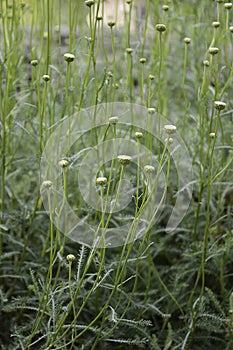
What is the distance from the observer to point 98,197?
1.35 meters

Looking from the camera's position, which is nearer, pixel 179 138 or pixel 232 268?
Answer: pixel 179 138

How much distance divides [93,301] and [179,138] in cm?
44

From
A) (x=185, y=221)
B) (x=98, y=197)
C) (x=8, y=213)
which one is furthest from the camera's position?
(x=185, y=221)

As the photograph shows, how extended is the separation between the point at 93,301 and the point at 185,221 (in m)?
0.32

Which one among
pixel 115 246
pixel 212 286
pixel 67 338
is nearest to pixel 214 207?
pixel 212 286

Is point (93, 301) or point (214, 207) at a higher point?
point (214, 207)

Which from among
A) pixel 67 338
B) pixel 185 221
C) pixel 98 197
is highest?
pixel 98 197

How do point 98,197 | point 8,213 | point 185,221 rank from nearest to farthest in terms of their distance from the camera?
point 98,197 < point 8,213 < point 185,221

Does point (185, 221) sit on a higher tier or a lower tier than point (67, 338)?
higher

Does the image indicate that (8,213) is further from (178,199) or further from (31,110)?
(178,199)

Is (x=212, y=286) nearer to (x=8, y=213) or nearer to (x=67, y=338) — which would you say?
(x=67, y=338)

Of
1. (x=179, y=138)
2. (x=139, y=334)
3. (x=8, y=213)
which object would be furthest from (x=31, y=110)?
(x=139, y=334)

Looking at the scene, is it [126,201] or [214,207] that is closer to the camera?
[126,201]

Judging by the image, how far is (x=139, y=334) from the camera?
142 centimetres
